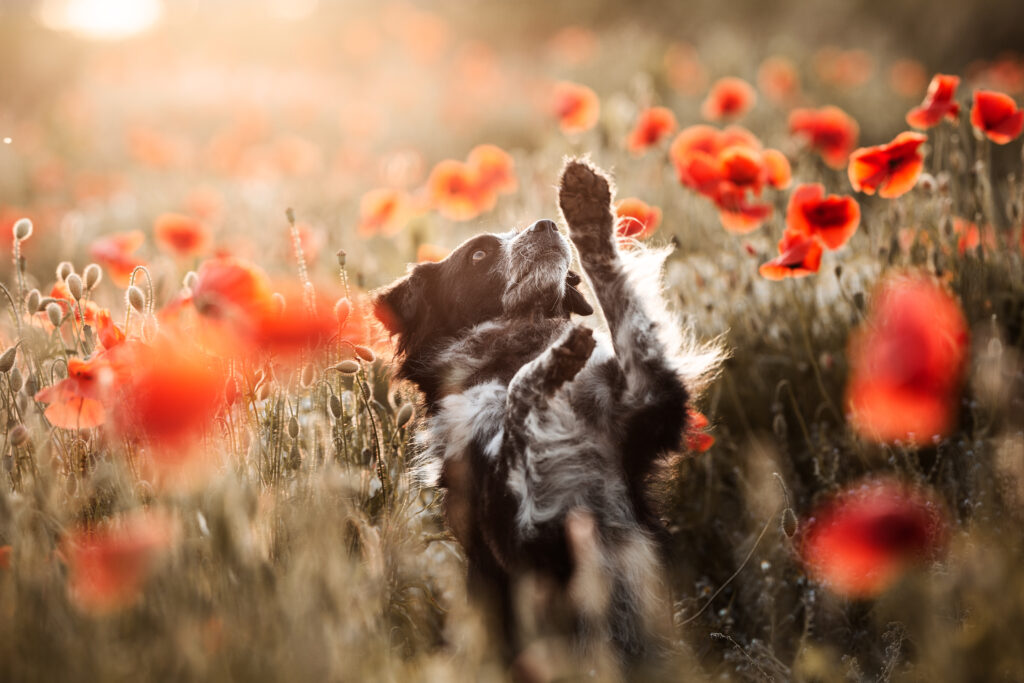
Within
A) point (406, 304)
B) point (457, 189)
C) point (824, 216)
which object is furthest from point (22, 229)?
point (824, 216)

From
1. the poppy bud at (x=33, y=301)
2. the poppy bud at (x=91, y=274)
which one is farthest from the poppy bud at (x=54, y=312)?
the poppy bud at (x=91, y=274)

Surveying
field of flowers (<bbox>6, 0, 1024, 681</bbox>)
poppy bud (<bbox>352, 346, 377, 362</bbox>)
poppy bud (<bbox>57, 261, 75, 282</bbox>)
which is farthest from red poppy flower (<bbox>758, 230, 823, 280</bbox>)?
poppy bud (<bbox>57, 261, 75, 282</bbox>)

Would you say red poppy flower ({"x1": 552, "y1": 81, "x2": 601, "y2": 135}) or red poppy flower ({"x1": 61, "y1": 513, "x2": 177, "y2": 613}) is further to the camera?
red poppy flower ({"x1": 552, "y1": 81, "x2": 601, "y2": 135})

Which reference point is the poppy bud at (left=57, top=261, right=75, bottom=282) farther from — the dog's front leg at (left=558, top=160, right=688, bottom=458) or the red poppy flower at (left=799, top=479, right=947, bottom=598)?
the red poppy flower at (left=799, top=479, right=947, bottom=598)

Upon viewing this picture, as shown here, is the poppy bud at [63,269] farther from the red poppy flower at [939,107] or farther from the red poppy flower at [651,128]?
the red poppy flower at [939,107]

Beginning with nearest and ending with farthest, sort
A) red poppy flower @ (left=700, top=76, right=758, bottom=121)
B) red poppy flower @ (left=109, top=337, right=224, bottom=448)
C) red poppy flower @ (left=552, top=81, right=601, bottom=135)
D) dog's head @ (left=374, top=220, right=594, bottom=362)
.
A: red poppy flower @ (left=109, top=337, right=224, bottom=448), dog's head @ (left=374, top=220, right=594, bottom=362), red poppy flower @ (left=552, top=81, right=601, bottom=135), red poppy flower @ (left=700, top=76, right=758, bottom=121)

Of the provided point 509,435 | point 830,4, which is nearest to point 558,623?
point 509,435

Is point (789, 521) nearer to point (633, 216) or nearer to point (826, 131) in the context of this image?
point (633, 216)

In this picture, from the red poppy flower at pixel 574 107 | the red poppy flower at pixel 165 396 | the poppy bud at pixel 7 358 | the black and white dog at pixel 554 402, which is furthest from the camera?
the red poppy flower at pixel 574 107
